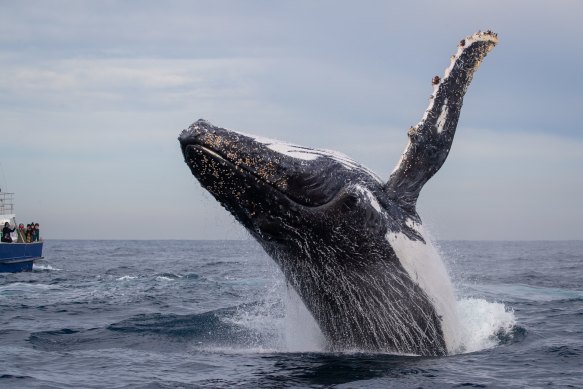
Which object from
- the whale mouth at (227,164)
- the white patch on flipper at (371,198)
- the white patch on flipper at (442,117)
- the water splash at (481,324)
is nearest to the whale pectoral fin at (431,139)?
the white patch on flipper at (442,117)

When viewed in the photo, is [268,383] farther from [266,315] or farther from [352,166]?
[266,315]

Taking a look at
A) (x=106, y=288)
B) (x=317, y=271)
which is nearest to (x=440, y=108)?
(x=317, y=271)

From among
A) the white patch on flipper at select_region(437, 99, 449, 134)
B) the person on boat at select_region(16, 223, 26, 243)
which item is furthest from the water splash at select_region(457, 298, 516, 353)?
the person on boat at select_region(16, 223, 26, 243)

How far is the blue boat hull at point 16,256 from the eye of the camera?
31750 millimetres

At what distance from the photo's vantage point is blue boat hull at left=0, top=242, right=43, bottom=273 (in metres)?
31.8

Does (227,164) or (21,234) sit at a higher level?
(21,234)

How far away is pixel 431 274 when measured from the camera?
7555 mm

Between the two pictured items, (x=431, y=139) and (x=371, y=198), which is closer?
(x=371, y=198)

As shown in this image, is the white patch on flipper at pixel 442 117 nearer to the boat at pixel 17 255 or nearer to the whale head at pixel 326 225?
the whale head at pixel 326 225

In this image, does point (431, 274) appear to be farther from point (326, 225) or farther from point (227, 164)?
point (227, 164)

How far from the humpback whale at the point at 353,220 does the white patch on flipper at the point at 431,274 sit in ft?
0.03

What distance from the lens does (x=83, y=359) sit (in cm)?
804

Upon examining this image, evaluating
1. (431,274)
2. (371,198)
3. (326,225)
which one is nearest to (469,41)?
(371,198)

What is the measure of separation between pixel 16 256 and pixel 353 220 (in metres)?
28.7
